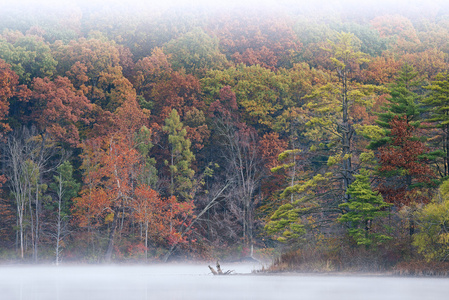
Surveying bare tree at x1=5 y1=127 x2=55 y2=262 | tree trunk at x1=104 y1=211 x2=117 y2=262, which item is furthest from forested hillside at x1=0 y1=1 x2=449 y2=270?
bare tree at x1=5 y1=127 x2=55 y2=262

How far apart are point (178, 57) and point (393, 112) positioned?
33876 mm

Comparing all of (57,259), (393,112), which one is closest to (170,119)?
(57,259)

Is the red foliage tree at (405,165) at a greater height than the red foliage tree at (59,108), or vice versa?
the red foliage tree at (59,108)

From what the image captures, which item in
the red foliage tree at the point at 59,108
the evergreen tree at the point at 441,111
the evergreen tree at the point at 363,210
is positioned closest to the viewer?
the evergreen tree at the point at 363,210

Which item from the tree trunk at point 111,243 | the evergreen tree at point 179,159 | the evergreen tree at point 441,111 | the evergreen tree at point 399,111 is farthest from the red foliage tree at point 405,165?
the tree trunk at point 111,243

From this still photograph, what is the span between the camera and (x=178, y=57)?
63250 mm

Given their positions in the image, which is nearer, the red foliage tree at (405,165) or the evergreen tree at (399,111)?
the red foliage tree at (405,165)

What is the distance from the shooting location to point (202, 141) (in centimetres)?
5494

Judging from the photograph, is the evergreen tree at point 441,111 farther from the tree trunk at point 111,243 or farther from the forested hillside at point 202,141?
the tree trunk at point 111,243

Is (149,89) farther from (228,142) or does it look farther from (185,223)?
(185,223)

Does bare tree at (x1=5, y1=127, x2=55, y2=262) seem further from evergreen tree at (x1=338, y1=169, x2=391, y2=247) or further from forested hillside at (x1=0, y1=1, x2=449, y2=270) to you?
evergreen tree at (x1=338, y1=169, x2=391, y2=247)

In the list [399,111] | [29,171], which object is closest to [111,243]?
[29,171]

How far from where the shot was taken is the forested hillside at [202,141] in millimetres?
34062

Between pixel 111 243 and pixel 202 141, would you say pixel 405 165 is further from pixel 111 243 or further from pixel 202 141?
pixel 202 141
